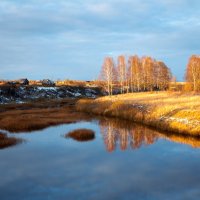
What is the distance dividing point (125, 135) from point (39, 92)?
55.6m

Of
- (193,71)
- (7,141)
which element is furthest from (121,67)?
(7,141)

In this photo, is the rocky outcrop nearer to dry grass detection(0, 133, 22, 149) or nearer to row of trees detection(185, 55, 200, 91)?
row of trees detection(185, 55, 200, 91)

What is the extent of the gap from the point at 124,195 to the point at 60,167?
6.18m

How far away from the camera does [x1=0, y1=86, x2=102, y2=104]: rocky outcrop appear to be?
74.6 m

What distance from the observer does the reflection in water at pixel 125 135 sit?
89.7 feet

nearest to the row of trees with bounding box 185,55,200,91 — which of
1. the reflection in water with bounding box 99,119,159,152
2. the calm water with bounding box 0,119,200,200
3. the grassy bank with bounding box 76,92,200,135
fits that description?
the grassy bank with bounding box 76,92,200,135

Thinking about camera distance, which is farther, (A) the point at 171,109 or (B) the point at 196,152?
(A) the point at 171,109

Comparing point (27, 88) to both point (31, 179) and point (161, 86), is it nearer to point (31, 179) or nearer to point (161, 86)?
point (161, 86)

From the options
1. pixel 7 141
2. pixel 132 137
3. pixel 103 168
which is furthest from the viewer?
pixel 132 137

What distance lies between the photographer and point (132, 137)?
3005cm

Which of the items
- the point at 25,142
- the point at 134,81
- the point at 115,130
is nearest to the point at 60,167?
the point at 25,142

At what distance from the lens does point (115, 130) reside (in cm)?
3450

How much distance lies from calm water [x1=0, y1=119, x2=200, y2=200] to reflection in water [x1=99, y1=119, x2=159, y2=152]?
77 millimetres

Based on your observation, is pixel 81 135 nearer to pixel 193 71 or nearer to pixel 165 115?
pixel 165 115
